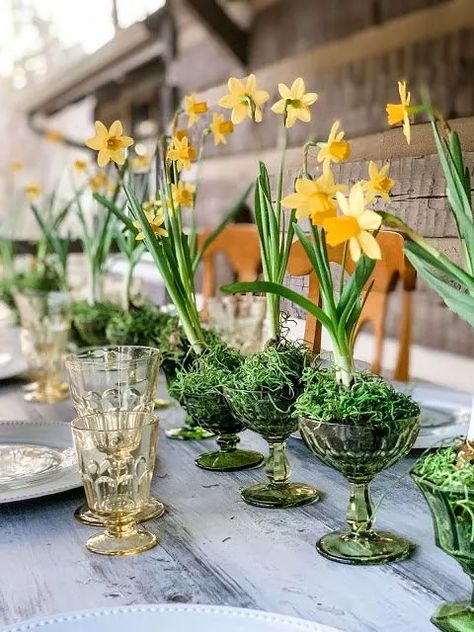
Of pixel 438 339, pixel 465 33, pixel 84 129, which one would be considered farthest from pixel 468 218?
pixel 84 129

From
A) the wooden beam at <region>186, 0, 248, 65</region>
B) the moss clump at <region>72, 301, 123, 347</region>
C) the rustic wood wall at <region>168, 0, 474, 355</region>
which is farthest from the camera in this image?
the wooden beam at <region>186, 0, 248, 65</region>

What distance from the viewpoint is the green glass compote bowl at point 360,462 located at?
77 cm

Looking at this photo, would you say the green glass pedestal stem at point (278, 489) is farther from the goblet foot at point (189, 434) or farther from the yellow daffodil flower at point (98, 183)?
the yellow daffodil flower at point (98, 183)

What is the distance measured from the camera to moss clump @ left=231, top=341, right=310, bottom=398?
93 cm

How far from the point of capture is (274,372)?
0.93 metres

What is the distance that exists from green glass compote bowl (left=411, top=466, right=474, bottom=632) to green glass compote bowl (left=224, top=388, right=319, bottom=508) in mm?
276

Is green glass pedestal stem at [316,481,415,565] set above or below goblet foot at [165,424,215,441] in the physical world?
above

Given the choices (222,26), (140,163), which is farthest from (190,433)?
(222,26)

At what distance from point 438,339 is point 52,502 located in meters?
2.42

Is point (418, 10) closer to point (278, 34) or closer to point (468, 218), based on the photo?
point (278, 34)

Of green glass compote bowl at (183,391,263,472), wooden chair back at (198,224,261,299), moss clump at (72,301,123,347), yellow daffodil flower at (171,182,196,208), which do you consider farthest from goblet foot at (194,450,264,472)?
wooden chair back at (198,224,261,299)

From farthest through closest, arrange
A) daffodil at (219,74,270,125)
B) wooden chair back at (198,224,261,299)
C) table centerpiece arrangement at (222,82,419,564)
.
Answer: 1. wooden chair back at (198,224,261,299)
2. daffodil at (219,74,270,125)
3. table centerpiece arrangement at (222,82,419,564)

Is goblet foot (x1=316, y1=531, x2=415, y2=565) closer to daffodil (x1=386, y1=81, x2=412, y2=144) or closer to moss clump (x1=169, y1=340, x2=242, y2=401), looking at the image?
moss clump (x1=169, y1=340, x2=242, y2=401)

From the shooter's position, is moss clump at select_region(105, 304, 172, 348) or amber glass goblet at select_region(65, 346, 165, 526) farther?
moss clump at select_region(105, 304, 172, 348)
